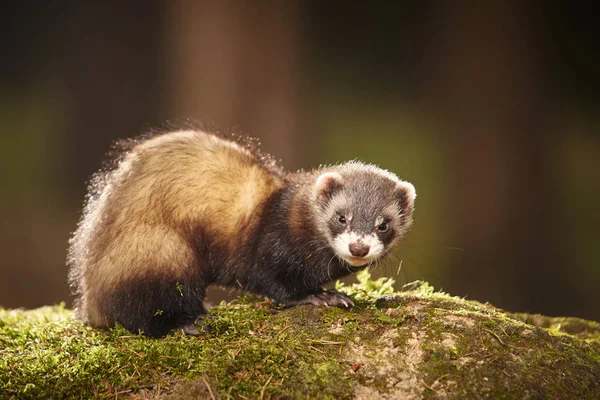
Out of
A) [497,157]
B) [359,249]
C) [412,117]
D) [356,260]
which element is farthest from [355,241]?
[497,157]

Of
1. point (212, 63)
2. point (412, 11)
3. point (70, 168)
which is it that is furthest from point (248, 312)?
point (412, 11)

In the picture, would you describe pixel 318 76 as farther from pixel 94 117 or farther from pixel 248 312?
pixel 248 312

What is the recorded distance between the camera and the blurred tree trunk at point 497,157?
32.8ft

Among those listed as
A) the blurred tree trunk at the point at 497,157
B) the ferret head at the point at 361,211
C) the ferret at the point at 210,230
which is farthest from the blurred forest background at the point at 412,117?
the ferret head at the point at 361,211

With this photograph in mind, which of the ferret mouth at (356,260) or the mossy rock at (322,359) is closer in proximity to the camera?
the mossy rock at (322,359)

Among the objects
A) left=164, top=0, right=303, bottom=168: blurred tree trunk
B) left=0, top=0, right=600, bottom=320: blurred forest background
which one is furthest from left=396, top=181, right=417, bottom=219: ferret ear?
left=0, top=0, right=600, bottom=320: blurred forest background

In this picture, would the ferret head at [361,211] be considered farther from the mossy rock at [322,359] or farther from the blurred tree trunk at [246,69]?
the blurred tree trunk at [246,69]

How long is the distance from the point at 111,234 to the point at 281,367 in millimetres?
1826

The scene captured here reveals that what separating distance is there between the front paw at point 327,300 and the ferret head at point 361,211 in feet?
0.96

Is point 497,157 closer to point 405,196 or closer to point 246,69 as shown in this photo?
point 246,69

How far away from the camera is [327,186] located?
4.73 metres

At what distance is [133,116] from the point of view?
33.7 ft

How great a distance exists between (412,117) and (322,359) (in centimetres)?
760

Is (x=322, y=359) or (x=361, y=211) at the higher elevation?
(x=361, y=211)
